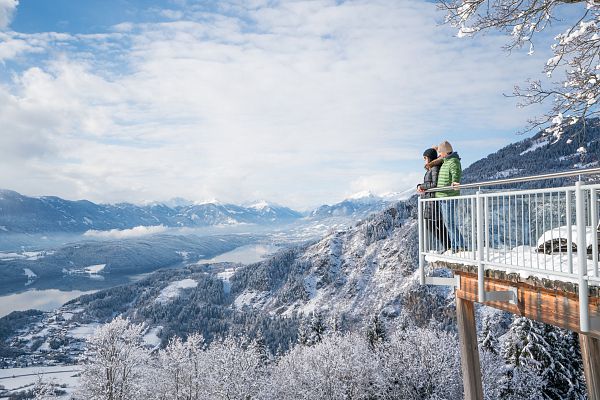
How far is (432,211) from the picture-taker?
805cm

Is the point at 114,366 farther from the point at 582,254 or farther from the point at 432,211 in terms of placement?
the point at 582,254

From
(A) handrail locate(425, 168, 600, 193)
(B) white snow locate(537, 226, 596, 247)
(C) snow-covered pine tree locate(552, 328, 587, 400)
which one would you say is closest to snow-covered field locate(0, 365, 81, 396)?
(C) snow-covered pine tree locate(552, 328, 587, 400)

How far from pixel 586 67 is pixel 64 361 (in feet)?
528

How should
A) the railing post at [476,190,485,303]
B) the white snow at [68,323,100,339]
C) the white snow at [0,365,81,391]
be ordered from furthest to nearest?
the white snow at [68,323,100,339]
the white snow at [0,365,81,391]
the railing post at [476,190,485,303]

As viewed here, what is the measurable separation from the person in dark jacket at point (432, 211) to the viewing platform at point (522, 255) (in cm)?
2

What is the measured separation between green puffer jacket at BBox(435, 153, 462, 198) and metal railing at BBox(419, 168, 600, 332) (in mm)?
216

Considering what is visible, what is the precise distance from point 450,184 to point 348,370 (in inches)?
1172

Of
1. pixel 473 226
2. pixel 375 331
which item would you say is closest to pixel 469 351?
pixel 473 226

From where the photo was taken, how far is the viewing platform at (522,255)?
4301 mm

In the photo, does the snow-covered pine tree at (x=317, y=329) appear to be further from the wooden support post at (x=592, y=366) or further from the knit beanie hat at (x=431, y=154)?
the wooden support post at (x=592, y=366)

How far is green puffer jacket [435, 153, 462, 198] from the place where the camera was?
7789 mm

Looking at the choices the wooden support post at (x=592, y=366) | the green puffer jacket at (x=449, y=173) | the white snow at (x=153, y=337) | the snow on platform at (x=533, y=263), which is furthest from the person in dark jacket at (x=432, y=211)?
the white snow at (x=153, y=337)

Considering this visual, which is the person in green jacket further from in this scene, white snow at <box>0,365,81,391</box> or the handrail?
white snow at <box>0,365,81,391</box>

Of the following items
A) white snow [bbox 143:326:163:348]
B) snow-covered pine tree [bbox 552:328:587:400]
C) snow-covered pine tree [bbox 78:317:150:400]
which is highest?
snow-covered pine tree [bbox 552:328:587:400]
